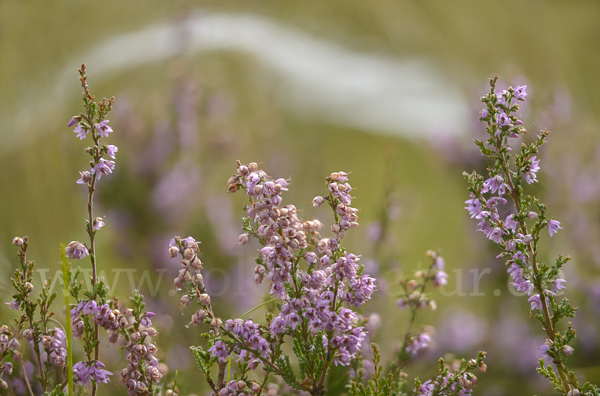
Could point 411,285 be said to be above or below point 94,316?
above

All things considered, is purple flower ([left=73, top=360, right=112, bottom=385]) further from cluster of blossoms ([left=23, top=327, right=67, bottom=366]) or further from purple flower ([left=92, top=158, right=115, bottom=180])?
purple flower ([left=92, top=158, right=115, bottom=180])

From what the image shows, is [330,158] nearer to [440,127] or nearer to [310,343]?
[440,127]

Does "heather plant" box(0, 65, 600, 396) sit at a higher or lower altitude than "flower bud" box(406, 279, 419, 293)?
lower

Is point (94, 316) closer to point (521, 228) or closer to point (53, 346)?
point (53, 346)

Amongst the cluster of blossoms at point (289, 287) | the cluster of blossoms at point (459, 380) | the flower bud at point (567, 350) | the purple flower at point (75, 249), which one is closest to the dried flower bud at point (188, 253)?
the cluster of blossoms at point (289, 287)

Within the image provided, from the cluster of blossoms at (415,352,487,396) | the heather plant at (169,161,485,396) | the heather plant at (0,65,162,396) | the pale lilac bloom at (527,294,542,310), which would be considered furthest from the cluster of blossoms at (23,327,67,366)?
the pale lilac bloom at (527,294,542,310)

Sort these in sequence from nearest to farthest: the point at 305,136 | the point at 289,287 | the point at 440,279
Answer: the point at 289,287 < the point at 440,279 < the point at 305,136

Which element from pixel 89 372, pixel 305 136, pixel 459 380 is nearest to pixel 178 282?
pixel 89 372

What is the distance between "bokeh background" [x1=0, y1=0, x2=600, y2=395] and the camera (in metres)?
1.13

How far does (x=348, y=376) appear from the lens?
641 mm

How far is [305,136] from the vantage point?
2.15 metres

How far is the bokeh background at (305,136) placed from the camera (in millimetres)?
1127

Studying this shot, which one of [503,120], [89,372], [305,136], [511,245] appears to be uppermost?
[305,136]

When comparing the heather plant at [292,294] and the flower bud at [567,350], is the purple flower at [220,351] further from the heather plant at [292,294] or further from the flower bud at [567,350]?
the flower bud at [567,350]
